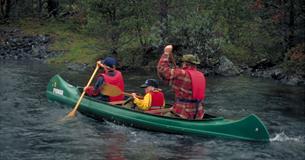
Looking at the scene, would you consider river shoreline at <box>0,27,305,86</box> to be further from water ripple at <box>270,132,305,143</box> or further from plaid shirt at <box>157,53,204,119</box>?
plaid shirt at <box>157,53,204,119</box>

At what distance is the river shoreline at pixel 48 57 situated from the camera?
84.2ft

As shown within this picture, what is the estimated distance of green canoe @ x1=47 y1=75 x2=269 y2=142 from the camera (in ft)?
Result: 42.7

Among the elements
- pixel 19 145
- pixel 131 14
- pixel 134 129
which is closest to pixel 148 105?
pixel 134 129

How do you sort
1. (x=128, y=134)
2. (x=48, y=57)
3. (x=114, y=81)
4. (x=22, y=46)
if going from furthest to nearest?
1. (x=22, y=46)
2. (x=48, y=57)
3. (x=114, y=81)
4. (x=128, y=134)

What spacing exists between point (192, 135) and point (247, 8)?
56.2 ft

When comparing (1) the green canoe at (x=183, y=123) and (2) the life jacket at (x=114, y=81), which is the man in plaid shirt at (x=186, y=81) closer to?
(1) the green canoe at (x=183, y=123)

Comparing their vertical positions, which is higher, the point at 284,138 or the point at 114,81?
the point at 114,81

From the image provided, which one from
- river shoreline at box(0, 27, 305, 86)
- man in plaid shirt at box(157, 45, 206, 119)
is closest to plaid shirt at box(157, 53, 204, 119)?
man in plaid shirt at box(157, 45, 206, 119)

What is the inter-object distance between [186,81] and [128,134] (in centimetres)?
197

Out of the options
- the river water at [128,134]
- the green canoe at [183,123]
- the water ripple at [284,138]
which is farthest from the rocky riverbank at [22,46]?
the water ripple at [284,138]

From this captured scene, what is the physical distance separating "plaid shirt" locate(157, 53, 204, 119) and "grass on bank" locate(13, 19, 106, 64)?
15.4 m

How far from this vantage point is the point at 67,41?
111 ft

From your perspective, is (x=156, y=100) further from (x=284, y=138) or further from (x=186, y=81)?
(x=284, y=138)

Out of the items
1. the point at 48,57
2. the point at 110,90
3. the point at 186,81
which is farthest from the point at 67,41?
the point at 186,81
